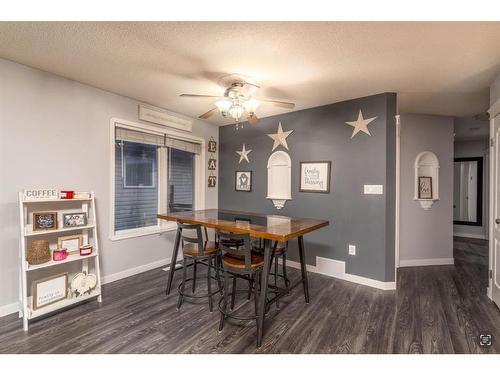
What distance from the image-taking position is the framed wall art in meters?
2.13

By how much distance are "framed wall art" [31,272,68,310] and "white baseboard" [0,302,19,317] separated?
368 millimetres

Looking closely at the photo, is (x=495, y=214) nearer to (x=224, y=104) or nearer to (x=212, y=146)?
(x=224, y=104)

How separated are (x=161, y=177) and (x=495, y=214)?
13.6ft

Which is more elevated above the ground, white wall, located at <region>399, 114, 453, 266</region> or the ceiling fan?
the ceiling fan

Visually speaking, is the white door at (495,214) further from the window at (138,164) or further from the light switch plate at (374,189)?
the window at (138,164)

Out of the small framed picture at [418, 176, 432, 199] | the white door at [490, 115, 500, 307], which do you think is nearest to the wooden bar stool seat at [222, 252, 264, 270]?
the white door at [490, 115, 500, 307]

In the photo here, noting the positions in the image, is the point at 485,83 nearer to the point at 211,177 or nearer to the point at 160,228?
the point at 211,177

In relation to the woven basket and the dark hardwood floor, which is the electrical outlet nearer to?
the dark hardwood floor

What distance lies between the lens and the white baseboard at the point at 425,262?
149 inches

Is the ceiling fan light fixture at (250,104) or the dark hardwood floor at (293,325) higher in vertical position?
the ceiling fan light fixture at (250,104)

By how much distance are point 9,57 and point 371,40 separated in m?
3.08

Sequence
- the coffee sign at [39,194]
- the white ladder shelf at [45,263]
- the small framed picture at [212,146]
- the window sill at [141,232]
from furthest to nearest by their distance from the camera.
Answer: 1. the small framed picture at [212,146]
2. the window sill at [141,232]
3. the coffee sign at [39,194]
4. the white ladder shelf at [45,263]

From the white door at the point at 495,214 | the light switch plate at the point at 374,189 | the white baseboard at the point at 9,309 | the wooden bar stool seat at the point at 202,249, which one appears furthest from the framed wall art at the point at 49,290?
the white door at the point at 495,214

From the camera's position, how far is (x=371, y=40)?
1.83m
